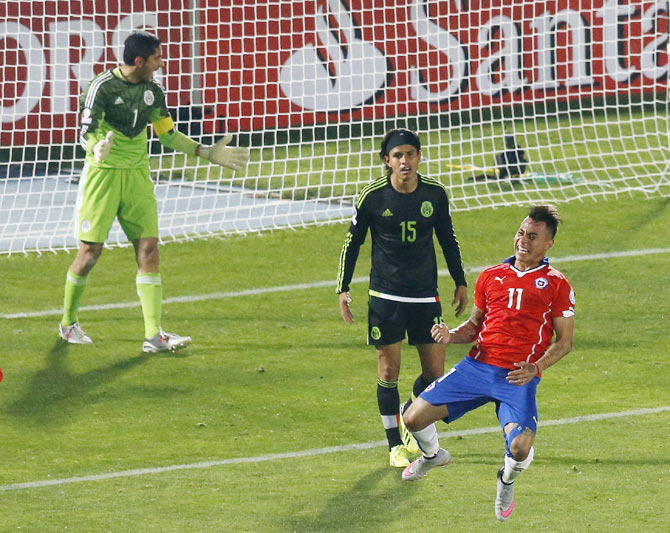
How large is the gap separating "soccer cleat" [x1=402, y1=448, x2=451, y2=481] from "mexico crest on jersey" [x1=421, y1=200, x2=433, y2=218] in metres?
1.33

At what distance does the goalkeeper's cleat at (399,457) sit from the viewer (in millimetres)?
8148

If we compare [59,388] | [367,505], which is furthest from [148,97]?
[367,505]

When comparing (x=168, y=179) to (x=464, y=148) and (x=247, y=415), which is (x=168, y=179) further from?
(x=247, y=415)

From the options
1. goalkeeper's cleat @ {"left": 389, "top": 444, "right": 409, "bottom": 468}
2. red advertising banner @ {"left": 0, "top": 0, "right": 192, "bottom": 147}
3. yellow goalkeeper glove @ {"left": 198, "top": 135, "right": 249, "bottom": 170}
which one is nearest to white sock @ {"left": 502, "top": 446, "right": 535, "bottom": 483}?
goalkeeper's cleat @ {"left": 389, "top": 444, "right": 409, "bottom": 468}

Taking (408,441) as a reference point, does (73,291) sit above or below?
above

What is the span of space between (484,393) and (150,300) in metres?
4.02

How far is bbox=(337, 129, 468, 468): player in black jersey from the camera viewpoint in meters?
8.02

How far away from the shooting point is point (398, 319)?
8.11 m

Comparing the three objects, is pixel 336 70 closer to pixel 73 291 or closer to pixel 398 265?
pixel 73 291

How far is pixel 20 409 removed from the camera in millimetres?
9359

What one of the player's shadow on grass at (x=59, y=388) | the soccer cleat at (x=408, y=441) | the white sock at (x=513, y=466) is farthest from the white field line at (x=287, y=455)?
the white sock at (x=513, y=466)

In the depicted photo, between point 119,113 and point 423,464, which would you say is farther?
point 119,113

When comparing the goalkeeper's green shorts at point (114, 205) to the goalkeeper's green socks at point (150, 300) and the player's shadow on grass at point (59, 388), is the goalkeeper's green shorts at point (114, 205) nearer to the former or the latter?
the goalkeeper's green socks at point (150, 300)

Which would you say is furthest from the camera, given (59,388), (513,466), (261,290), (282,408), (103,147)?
(261,290)
